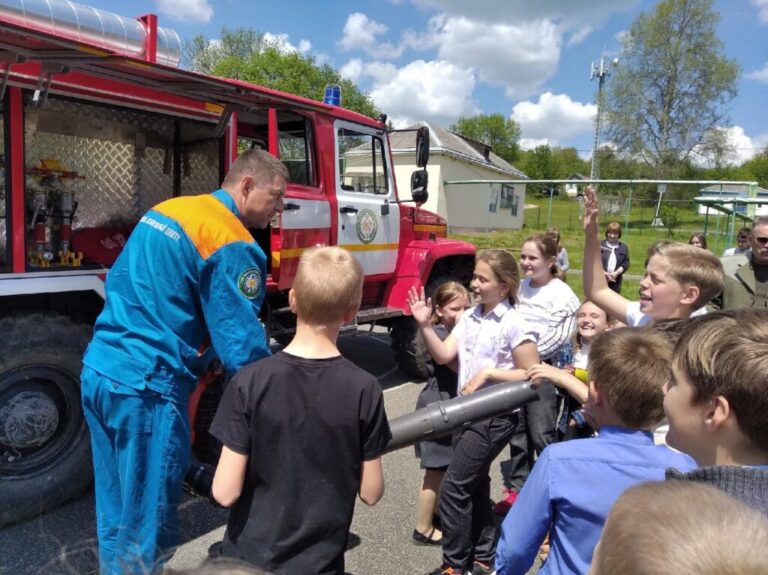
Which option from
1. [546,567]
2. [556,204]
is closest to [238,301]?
[546,567]

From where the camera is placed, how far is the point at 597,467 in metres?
1.61

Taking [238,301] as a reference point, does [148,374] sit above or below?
below

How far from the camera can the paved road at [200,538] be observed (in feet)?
9.67

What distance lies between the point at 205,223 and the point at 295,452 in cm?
100

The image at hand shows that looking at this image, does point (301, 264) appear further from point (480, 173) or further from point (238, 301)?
point (480, 173)

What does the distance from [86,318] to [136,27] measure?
6.63ft

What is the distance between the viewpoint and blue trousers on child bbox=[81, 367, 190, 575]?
7.18 ft

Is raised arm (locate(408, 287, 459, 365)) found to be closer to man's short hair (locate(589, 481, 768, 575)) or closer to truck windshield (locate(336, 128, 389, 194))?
man's short hair (locate(589, 481, 768, 575))

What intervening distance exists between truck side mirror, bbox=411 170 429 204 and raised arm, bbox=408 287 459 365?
2986 millimetres

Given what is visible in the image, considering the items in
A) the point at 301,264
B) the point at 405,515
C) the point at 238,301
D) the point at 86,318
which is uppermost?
the point at 301,264

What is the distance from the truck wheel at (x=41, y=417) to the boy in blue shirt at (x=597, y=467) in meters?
2.71

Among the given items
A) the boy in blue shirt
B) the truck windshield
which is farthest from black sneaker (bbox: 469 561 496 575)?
the truck windshield

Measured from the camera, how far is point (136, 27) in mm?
4094

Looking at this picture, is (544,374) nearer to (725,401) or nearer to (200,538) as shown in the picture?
(725,401)
